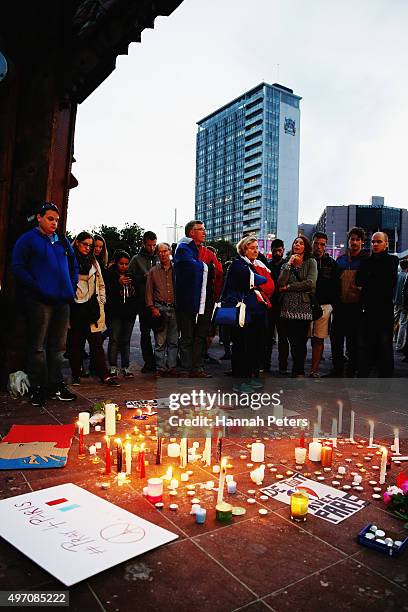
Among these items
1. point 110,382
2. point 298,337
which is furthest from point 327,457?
point 110,382

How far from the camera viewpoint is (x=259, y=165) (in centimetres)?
11406

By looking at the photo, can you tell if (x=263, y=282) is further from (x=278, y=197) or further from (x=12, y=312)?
(x=278, y=197)

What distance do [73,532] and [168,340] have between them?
445 centimetres

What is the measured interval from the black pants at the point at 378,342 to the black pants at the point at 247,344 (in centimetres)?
143

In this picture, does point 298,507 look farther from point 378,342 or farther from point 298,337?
point 378,342

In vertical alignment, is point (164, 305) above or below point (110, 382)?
above

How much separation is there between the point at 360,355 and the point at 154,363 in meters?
2.99

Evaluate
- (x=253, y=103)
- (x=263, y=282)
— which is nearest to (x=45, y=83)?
(x=263, y=282)

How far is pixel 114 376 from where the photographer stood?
6305 mm

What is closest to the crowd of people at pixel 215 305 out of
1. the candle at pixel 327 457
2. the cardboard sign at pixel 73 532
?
the candle at pixel 327 457

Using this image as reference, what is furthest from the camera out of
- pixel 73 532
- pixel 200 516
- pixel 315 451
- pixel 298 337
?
pixel 298 337

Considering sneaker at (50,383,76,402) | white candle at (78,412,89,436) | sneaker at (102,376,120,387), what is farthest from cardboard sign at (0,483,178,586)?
sneaker at (102,376,120,387)

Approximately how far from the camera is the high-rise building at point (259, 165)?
113062mm

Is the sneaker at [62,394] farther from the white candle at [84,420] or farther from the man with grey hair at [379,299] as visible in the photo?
the man with grey hair at [379,299]
